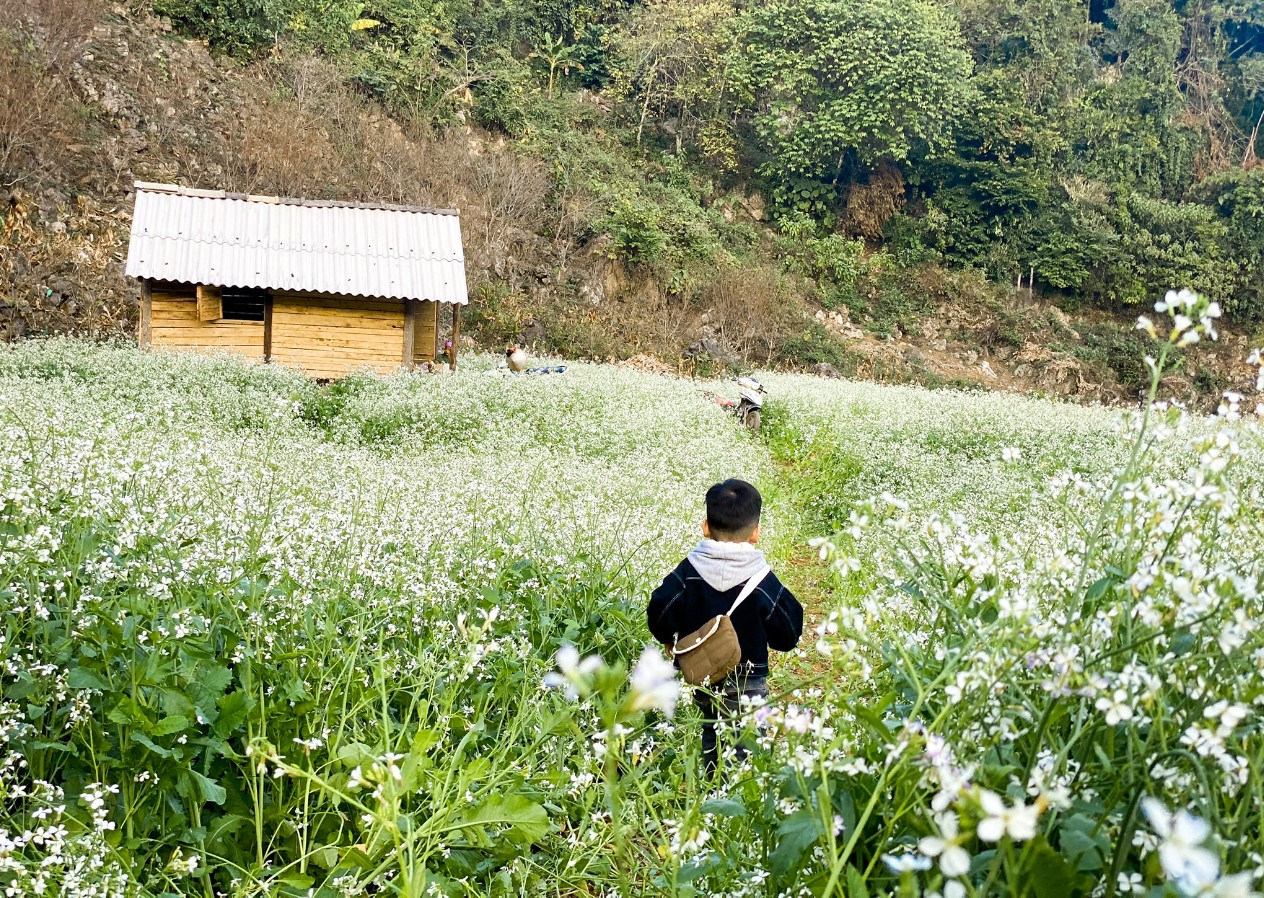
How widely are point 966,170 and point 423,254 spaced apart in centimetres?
3213

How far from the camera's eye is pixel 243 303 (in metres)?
20.0

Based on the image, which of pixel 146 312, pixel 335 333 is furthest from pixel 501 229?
pixel 146 312

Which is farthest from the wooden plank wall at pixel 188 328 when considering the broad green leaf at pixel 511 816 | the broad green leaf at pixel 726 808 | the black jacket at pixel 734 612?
the broad green leaf at pixel 726 808

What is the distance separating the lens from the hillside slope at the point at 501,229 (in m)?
25.3

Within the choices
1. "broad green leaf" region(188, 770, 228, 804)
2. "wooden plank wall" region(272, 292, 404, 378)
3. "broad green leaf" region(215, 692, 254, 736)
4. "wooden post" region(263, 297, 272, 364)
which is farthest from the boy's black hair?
"wooden post" region(263, 297, 272, 364)

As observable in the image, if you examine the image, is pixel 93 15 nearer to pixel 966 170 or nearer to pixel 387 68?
pixel 387 68

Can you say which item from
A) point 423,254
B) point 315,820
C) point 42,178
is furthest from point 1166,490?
point 42,178

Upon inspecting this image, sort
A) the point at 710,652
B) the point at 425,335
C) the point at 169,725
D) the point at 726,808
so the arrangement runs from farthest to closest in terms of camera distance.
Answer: the point at 425,335 → the point at 710,652 → the point at 169,725 → the point at 726,808

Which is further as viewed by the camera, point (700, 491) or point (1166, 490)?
point (700, 491)

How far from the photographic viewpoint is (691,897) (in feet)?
7.97

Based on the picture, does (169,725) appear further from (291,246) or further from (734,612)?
(291,246)

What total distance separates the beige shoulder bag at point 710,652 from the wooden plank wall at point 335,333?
17328mm

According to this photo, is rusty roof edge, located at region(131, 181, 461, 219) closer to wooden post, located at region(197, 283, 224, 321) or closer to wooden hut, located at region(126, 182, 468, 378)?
wooden hut, located at region(126, 182, 468, 378)

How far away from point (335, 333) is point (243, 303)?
202 cm
